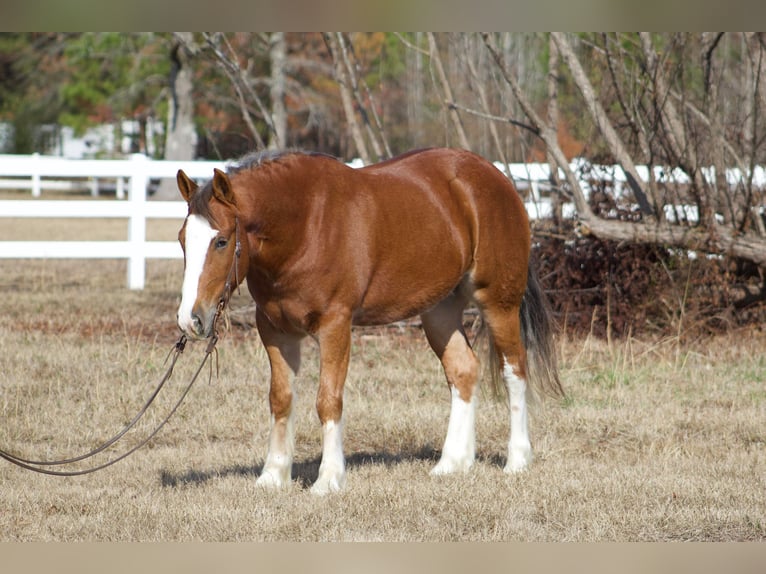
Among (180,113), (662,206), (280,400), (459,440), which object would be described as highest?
(180,113)

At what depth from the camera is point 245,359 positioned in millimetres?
9008

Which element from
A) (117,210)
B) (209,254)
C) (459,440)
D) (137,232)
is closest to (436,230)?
(459,440)

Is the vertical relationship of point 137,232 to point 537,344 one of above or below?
above


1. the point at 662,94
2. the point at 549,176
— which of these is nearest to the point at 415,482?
the point at 662,94

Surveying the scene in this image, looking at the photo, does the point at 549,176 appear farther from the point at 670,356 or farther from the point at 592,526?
the point at 592,526

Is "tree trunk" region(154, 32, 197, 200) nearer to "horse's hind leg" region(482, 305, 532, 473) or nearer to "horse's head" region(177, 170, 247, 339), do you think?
"horse's hind leg" region(482, 305, 532, 473)

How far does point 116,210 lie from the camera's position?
47.1ft

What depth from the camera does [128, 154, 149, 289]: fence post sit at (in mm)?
14016

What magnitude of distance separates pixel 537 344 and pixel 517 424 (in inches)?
23.1

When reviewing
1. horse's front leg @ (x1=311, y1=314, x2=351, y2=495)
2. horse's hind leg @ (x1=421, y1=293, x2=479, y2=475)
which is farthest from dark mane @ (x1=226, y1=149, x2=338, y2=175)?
horse's hind leg @ (x1=421, y1=293, x2=479, y2=475)

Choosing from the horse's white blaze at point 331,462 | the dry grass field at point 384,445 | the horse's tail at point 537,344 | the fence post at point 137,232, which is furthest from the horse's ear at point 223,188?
the fence post at point 137,232

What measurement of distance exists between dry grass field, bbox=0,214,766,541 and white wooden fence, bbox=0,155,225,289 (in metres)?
2.90

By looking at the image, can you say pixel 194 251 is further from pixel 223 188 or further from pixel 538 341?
pixel 538 341
